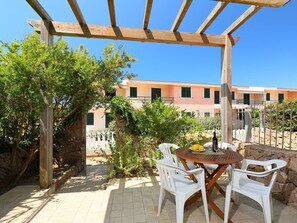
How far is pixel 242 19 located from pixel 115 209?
12.8 feet

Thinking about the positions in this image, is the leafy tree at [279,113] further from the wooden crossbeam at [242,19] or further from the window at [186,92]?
the window at [186,92]

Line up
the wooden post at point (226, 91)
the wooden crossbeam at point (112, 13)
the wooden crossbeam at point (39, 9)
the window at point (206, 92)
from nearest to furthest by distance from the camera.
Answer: the wooden crossbeam at point (112, 13) < the wooden crossbeam at point (39, 9) < the wooden post at point (226, 91) < the window at point (206, 92)

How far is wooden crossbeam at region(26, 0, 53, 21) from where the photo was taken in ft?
8.46

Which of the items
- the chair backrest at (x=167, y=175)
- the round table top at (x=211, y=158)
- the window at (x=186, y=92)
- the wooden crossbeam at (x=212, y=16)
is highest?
the window at (x=186, y=92)

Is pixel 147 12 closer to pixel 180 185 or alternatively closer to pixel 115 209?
pixel 180 185

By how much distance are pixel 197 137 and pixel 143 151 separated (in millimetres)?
1515

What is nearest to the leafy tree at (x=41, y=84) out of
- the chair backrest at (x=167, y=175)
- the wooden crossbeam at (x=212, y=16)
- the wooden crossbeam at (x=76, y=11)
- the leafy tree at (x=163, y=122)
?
the wooden crossbeam at (x=76, y=11)

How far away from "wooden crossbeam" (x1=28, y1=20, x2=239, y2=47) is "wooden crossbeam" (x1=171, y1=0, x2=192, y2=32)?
0.53ft

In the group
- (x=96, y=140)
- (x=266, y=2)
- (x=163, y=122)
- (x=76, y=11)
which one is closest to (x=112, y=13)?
(x=76, y=11)

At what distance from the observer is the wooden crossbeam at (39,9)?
8.46 feet

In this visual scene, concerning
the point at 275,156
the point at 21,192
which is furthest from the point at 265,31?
the point at 21,192

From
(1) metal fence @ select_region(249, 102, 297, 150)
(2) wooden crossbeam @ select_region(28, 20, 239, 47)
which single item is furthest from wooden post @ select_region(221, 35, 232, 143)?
(1) metal fence @ select_region(249, 102, 297, 150)

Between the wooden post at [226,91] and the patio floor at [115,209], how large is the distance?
4.53 ft

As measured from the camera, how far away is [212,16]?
9.27ft
